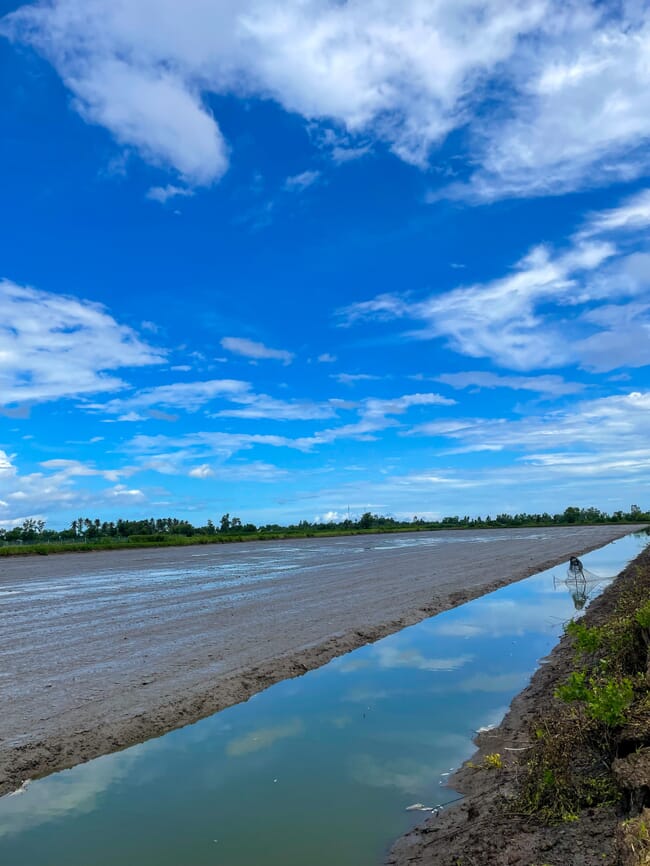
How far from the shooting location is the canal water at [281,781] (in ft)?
19.0

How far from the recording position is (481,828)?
5.49 meters

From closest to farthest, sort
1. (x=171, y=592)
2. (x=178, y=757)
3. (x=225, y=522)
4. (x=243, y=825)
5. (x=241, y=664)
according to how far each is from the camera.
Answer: (x=243, y=825)
(x=178, y=757)
(x=241, y=664)
(x=171, y=592)
(x=225, y=522)

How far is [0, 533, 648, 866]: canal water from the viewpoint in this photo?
580 cm

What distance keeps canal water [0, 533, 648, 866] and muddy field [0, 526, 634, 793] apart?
1.76 feet

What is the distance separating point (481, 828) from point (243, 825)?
2.16 meters

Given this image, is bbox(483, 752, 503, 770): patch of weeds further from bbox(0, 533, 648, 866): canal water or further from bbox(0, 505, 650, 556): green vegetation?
bbox(0, 505, 650, 556): green vegetation

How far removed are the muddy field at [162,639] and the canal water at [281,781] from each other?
0.54 meters

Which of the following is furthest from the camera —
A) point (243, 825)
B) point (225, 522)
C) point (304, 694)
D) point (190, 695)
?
point (225, 522)

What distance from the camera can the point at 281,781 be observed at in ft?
23.4

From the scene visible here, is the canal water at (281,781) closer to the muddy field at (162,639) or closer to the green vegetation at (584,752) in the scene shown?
the muddy field at (162,639)

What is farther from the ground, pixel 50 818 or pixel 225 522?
pixel 225 522

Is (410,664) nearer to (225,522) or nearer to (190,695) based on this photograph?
(190,695)

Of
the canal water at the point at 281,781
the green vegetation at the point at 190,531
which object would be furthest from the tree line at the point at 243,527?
the canal water at the point at 281,781

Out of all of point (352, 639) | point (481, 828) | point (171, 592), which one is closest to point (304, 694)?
point (352, 639)
